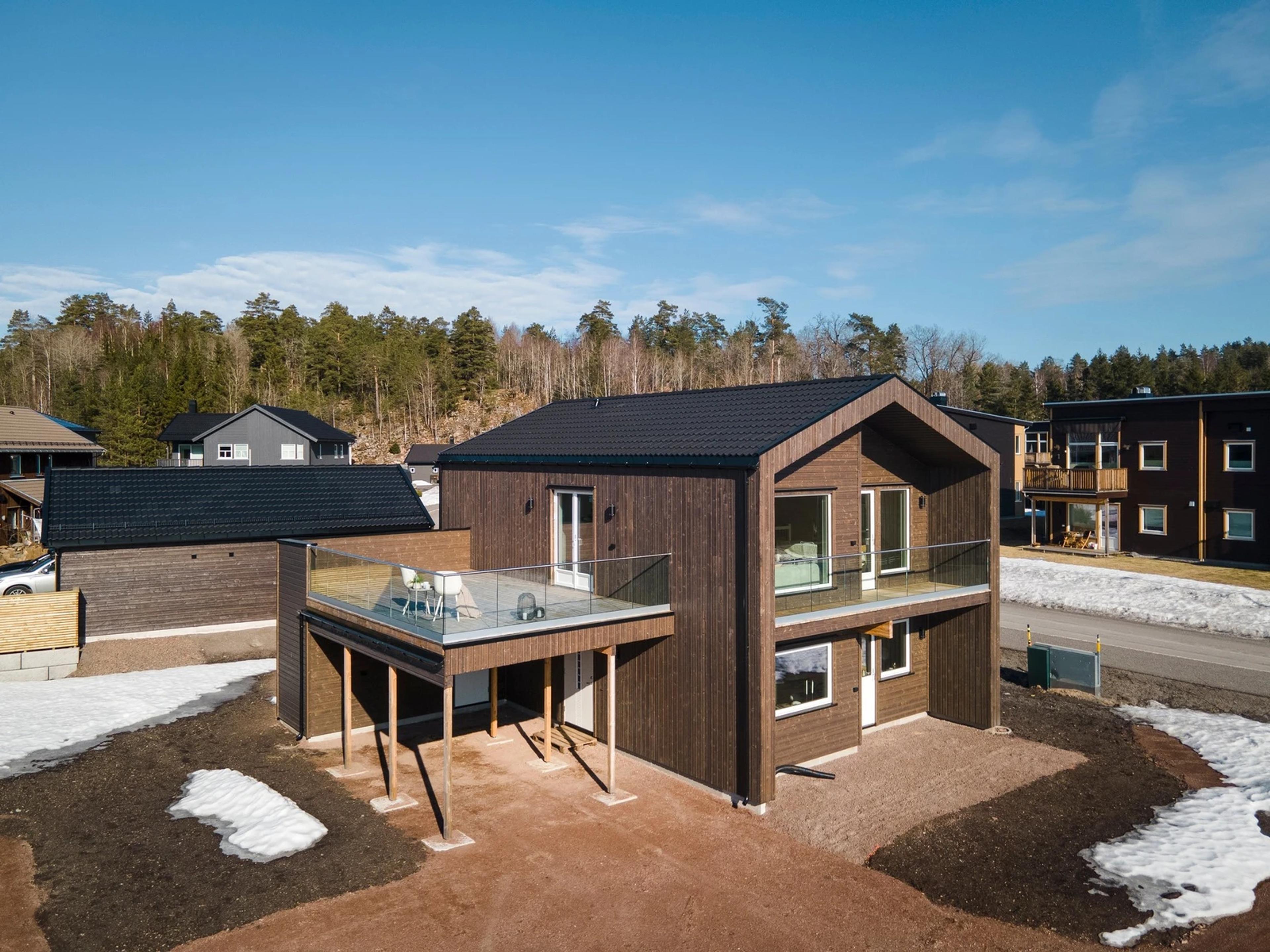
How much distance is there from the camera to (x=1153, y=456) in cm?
3062

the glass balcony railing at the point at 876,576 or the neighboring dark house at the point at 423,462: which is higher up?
the neighboring dark house at the point at 423,462

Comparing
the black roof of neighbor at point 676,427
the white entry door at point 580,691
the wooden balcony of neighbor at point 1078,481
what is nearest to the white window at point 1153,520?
the wooden balcony of neighbor at point 1078,481

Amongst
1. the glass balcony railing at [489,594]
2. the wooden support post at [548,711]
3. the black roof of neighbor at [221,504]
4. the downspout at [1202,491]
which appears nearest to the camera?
the glass balcony railing at [489,594]

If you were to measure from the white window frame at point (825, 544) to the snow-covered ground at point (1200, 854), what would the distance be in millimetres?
4283

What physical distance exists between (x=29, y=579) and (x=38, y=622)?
6178 mm

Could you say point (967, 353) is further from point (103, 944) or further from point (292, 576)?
point (103, 944)

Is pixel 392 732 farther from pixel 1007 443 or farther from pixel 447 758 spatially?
pixel 1007 443

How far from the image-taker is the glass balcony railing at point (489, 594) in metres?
10.0

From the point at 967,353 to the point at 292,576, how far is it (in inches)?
2865

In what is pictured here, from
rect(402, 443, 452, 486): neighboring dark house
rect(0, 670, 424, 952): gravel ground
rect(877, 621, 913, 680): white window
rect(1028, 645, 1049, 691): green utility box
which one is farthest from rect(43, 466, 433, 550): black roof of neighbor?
rect(402, 443, 452, 486): neighboring dark house

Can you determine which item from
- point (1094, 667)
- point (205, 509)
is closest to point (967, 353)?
point (1094, 667)

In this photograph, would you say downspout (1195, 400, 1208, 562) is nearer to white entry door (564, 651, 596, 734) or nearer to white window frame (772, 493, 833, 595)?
white window frame (772, 493, 833, 595)

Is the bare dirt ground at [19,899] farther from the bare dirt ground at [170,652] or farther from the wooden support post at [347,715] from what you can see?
the bare dirt ground at [170,652]

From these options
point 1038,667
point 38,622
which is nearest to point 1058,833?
Result: point 1038,667
